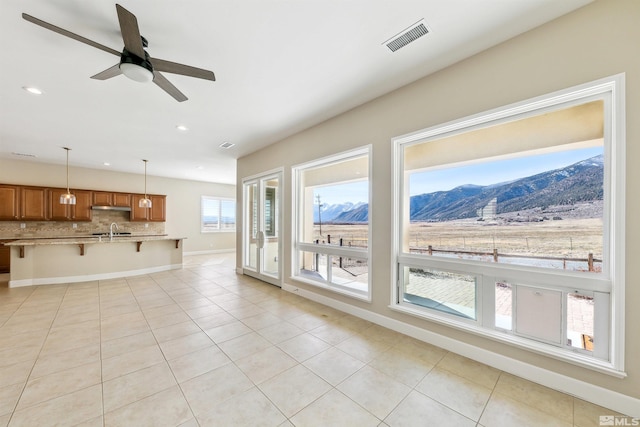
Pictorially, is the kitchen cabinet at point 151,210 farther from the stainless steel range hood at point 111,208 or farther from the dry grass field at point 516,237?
the dry grass field at point 516,237

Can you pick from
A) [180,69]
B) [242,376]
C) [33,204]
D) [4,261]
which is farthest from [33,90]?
[4,261]

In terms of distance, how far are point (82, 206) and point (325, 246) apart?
7657 millimetres

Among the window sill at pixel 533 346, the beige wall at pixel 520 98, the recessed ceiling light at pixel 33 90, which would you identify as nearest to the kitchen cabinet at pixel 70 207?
the recessed ceiling light at pixel 33 90

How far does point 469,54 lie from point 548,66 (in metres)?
0.68

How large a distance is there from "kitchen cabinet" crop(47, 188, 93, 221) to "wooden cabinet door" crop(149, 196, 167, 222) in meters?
1.53

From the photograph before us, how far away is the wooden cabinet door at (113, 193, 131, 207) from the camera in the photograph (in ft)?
25.0

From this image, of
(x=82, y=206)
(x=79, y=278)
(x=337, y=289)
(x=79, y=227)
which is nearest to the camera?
(x=337, y=289)

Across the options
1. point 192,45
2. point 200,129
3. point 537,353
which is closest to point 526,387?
point 537,353

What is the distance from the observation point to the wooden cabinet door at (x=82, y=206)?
22.9 feet

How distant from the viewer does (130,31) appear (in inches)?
69.3

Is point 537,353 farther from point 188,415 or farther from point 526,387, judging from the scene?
point 188,415

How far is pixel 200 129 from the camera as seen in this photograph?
443cm

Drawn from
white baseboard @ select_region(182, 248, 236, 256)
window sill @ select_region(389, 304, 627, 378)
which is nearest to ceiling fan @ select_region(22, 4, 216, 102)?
window sill @ select_region(389, 304, 627, 378)

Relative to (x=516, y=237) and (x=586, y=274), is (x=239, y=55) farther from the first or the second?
(x=586, y=274)
